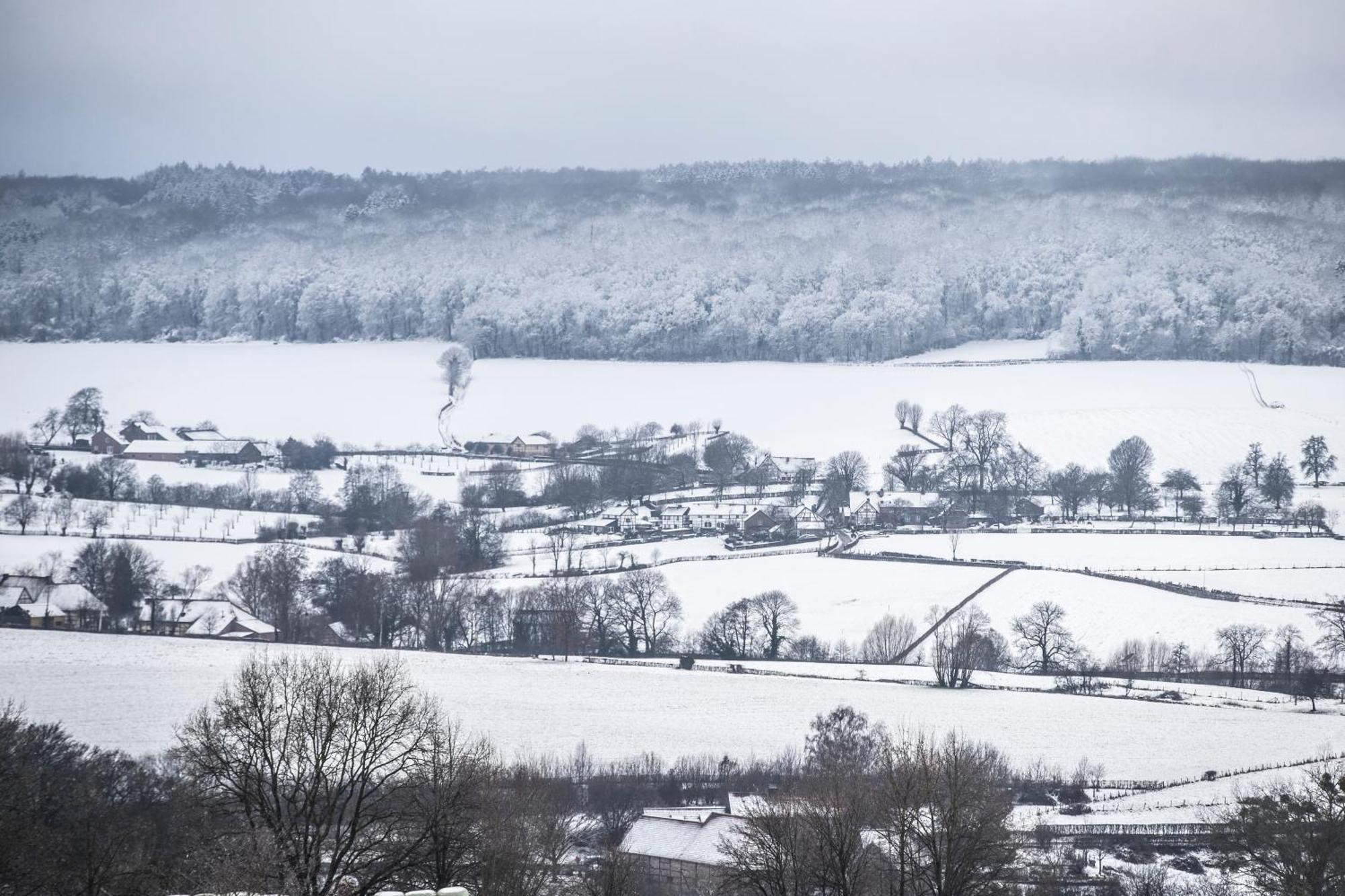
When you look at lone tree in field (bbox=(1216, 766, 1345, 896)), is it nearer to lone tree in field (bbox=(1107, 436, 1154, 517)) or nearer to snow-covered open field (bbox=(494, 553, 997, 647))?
snow-covered open field (bbox=(494, 553, 997, 647))

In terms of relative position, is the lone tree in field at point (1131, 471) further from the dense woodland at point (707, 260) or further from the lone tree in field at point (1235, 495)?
the dense woodland at point (707, 260)

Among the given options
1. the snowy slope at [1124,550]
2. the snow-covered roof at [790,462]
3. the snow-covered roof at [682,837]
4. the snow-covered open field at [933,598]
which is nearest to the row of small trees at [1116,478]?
the snow-covered roof at [790,462]

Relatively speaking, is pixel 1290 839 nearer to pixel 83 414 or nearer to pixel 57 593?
pixel 57 593

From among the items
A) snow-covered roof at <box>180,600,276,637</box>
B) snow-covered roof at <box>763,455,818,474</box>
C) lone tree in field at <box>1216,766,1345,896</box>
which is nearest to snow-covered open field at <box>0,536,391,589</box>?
snow-covered roof at <box>180,600,276,637</box>

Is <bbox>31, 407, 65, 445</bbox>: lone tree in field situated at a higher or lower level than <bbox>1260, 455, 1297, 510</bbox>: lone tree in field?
higher

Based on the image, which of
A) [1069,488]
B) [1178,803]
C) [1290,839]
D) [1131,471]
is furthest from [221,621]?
[1131,471]

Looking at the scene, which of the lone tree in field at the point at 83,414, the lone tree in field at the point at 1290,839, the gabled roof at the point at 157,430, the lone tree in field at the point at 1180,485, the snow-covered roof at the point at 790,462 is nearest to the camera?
the lone tree in field at the point at 1290,839

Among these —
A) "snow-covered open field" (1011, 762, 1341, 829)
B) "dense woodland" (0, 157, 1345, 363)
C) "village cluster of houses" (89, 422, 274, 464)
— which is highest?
"dense woodland" (0, 157, 1345, 363)
